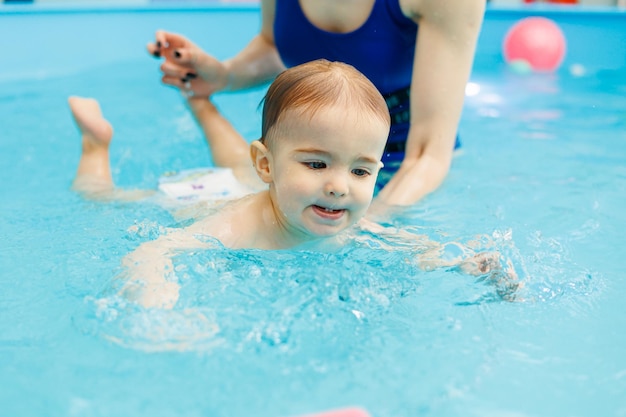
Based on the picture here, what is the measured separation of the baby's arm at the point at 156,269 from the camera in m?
1.64

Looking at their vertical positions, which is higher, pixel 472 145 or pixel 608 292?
pixel 608 292

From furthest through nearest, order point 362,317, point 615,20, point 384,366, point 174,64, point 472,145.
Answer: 1. point 615,20
2. point 472,145
3. point 174,64
4. point 362,317
5. point 384,366

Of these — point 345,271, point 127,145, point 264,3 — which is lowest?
point 127,145

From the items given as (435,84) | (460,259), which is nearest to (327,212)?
(460,259)

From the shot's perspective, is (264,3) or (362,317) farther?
(264,3)

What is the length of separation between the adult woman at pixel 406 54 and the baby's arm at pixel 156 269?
0.68 meters

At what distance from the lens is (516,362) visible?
5.05 ft

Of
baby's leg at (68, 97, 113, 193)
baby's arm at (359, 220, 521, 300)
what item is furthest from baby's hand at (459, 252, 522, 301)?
baby's leg at (68, 97, 113, 193)

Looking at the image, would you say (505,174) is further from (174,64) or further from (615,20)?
(615,20)

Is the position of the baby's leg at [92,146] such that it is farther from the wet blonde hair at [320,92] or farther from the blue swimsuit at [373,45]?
the wet blonde hair at [320,92]

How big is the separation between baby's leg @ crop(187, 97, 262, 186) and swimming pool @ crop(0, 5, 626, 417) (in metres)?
0.34

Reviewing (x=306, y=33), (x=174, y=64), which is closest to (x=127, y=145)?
(x=174, y=64)

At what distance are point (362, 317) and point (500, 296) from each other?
371mm

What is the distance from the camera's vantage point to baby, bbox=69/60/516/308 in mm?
1685
